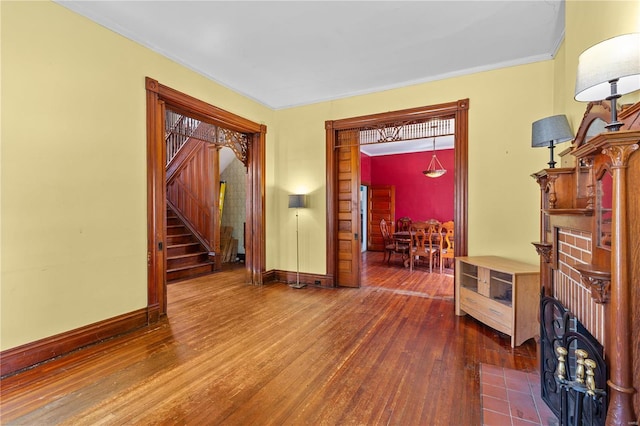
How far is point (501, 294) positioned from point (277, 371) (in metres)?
2.45

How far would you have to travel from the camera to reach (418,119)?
4242 mm

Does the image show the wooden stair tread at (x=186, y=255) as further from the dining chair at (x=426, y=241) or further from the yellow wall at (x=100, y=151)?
the dining chair at (x=426, y=241)

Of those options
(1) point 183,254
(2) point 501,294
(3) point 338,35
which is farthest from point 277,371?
(1) point 183,254

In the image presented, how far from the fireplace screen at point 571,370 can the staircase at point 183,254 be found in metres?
5.23

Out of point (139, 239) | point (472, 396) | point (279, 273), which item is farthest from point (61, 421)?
point (279, 273)

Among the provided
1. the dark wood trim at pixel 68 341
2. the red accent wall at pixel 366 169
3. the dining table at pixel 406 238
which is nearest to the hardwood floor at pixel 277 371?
the dark wood trim at pixel 68 341

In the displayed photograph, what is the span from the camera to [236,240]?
7.38 m

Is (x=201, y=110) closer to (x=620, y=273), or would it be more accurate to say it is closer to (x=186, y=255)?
(x=186, y=255)

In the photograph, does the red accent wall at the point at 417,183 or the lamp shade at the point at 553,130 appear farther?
the red accent wall at the point at 417,183

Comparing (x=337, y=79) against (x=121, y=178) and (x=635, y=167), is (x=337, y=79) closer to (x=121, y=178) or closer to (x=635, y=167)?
(x=121, y=178)

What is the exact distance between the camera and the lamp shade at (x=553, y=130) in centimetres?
238

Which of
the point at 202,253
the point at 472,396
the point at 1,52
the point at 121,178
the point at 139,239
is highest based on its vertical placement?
the point at 1,52

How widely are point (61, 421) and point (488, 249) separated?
4.38 m

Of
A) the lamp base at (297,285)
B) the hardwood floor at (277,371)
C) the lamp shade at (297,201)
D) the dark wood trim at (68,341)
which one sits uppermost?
the lamp shade at (297,201)
